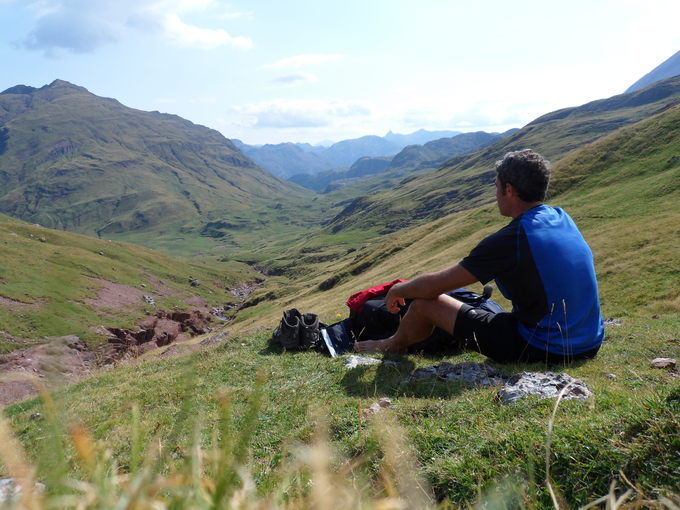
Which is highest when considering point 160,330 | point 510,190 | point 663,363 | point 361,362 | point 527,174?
point 527,174

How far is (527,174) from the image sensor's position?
5.69 metres

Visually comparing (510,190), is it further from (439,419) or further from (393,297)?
(439,419)

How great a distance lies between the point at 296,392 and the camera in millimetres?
6109

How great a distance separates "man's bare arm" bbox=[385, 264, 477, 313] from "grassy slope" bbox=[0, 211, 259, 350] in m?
53.4

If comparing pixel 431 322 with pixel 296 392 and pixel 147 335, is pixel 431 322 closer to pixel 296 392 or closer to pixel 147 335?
pixel 296 392

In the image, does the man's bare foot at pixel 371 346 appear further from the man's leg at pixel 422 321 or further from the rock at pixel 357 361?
the rock at pixel 357 361

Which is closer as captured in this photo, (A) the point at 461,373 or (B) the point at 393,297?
(A) the point at 461,373

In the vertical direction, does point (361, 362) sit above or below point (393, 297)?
below

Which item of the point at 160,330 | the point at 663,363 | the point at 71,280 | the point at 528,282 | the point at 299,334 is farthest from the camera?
the point at 71,280

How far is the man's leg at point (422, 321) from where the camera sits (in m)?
6.31

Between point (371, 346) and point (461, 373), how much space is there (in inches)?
98.8

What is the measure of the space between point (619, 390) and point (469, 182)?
197665 millimetres

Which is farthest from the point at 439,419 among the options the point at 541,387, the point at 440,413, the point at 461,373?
the point at 461,373

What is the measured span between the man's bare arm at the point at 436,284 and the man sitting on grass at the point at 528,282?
0.05ft
